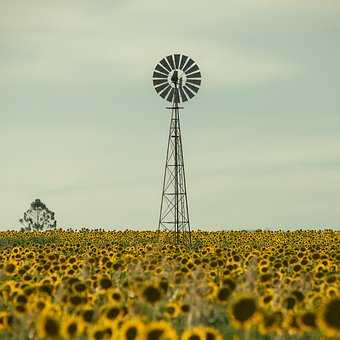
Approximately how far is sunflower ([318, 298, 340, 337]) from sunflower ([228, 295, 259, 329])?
864mm

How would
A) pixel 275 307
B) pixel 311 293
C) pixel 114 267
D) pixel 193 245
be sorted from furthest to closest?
pixel 193 245 < pixel 114 267 < pixel 311 293 < pixel 275 307

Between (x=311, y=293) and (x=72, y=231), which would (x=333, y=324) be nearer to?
(x=311, y=293)

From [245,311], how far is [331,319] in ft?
3.62

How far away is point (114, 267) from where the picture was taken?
59.6 ft

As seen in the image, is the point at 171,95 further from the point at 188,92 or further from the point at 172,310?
the point at 172,310

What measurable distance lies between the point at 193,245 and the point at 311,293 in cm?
2593

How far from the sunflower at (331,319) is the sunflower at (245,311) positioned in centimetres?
86

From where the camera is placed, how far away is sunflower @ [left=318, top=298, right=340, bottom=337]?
8.88 metres

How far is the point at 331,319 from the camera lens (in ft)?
29.3

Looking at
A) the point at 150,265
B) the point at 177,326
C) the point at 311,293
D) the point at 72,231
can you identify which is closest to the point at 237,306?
the point at 177,326

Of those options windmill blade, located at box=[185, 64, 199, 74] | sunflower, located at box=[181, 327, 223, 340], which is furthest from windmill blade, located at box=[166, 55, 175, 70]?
sunflower, located at box=[181, 327, 223, 340]

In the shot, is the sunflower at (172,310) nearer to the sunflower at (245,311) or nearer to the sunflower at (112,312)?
the sunflower at (112,312)

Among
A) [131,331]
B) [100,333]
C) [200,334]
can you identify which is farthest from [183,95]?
[131,331]

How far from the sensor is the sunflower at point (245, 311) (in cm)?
959
